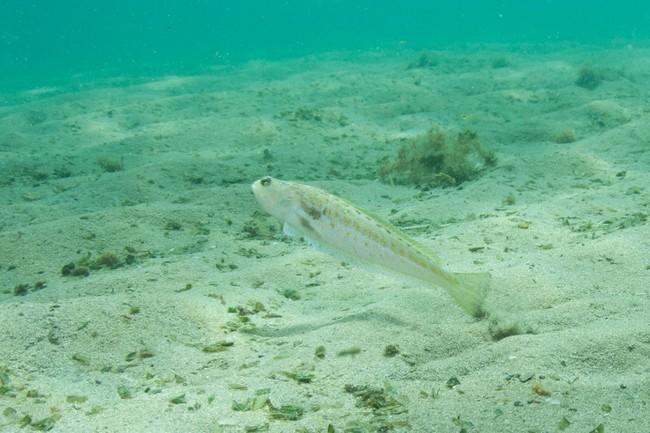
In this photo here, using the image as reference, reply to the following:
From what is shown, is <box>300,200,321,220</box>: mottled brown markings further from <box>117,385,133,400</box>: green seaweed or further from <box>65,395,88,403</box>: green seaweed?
<box>65,395,88,403</box>: green seaweed

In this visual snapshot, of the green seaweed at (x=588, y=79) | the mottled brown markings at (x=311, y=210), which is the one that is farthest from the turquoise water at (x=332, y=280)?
the green seaweed at (x=588, y=79)

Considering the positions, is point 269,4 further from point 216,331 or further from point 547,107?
point 216,331

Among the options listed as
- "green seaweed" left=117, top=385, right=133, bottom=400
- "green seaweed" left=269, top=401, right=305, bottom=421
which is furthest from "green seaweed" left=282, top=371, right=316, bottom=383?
"green seaweed" left=117, top=385, right=133, bottom=400

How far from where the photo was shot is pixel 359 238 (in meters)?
3.54

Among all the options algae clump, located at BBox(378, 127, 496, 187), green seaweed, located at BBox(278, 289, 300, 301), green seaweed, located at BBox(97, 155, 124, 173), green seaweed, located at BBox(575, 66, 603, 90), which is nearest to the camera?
green seaweed, located at BBox(278, 289, 300, 301)

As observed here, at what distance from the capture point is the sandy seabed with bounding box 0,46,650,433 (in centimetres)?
294

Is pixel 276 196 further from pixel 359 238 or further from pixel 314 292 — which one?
pixel 314 292

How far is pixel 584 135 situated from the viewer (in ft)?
32.3

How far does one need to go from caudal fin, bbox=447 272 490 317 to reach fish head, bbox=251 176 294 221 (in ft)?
3.82

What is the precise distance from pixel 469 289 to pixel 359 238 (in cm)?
74

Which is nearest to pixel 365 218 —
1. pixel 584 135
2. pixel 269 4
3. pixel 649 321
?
pixel 649 321

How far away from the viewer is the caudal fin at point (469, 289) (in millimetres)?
3396

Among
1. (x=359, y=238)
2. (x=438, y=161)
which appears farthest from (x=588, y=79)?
(x=359, y=238)

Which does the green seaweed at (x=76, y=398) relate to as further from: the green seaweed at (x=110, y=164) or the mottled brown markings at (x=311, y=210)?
the green seaweed at (x=110, y=164)
